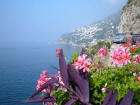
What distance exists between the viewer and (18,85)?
4888 cm

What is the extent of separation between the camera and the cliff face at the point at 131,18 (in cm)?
3722

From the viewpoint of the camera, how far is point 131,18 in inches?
1522

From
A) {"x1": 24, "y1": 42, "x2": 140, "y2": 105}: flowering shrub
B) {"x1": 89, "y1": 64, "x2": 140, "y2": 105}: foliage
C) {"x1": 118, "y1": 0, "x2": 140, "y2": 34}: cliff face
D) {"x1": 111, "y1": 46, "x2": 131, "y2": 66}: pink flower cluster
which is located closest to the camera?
{"x1": 24, "y1": 42, "x2": 140, "y2": 105}: flowering shrub

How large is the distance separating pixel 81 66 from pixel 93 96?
457mm

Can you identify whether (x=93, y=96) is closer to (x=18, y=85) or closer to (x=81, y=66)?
(x=81, y=66)

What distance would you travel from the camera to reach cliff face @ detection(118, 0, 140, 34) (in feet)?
122

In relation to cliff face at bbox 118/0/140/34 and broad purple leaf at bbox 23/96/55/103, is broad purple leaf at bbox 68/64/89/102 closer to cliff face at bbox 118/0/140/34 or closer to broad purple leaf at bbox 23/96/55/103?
broad purple leaf at bbox 23/96/55/103

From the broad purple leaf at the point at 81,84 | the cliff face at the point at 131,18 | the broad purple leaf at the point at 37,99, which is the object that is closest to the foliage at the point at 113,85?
the broad purple leaf at the point at 81,84

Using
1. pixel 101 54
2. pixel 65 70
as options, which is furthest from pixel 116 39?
pixel 65 70

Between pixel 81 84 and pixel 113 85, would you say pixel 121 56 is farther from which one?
pixel 81 84

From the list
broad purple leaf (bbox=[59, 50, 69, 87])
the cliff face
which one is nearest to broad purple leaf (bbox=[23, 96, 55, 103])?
broad purple leaf (bbox=[59, 50, 69, 87])

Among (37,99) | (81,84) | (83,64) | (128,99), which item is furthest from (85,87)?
(37,99)

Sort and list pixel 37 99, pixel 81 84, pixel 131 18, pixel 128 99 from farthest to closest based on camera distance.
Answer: pixel 131 18, pixel 37 99, pixel 81 84, pixel 128 99

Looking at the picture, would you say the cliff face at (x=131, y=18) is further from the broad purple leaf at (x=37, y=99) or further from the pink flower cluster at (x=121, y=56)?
the broad purple leaf at (x=37, y=99)
